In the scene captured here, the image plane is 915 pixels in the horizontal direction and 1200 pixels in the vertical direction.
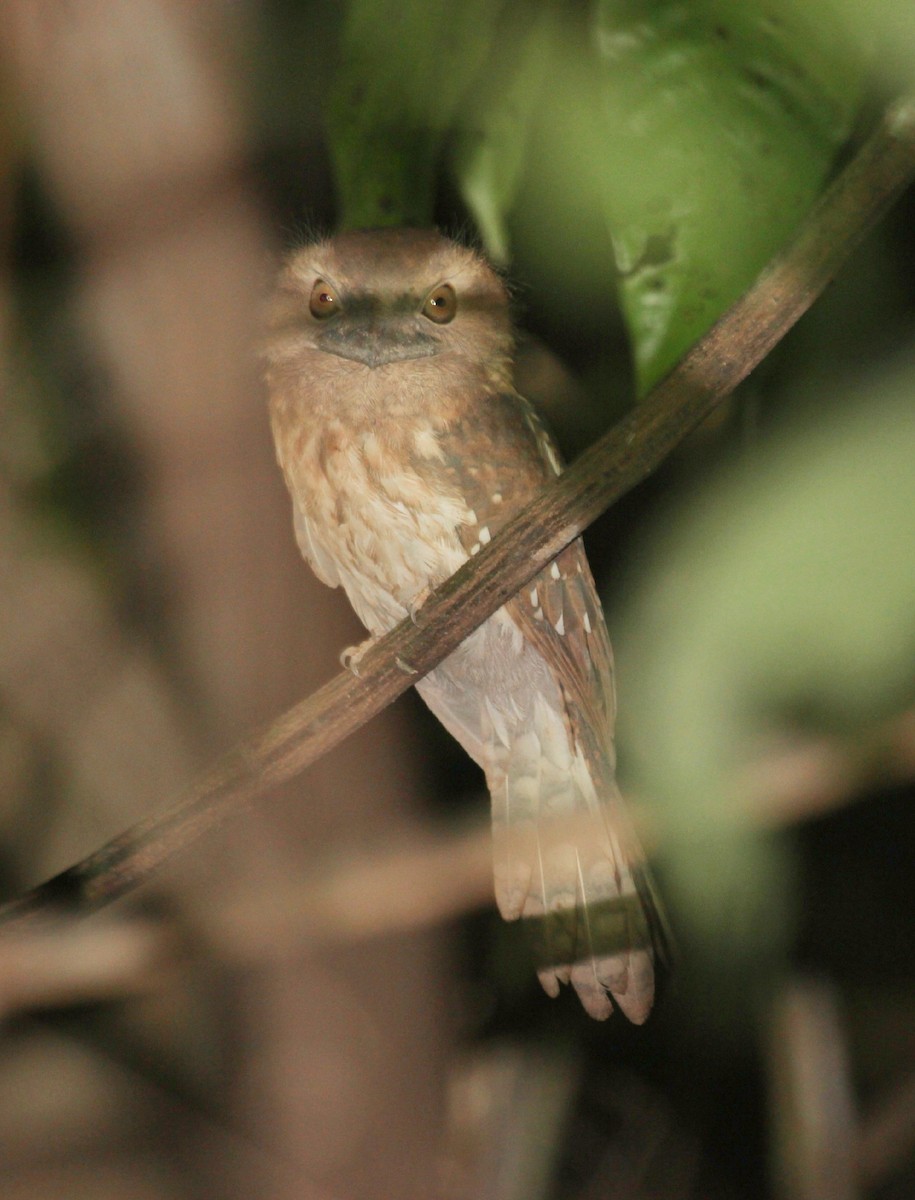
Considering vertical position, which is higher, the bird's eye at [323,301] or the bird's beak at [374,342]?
the bird's eye at [323,301]

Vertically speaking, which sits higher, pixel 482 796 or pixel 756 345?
pixel 756 345

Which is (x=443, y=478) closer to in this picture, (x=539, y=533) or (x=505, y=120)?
(x=539, y=533)

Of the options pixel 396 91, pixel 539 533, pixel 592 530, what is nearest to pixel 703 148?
pixel 396 91

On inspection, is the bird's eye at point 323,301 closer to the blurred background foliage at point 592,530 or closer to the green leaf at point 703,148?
the blurred background foliage at point 592,530

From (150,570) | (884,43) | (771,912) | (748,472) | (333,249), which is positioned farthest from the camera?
(150,570)

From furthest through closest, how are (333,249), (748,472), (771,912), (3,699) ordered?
(3,699) → (771,912) → (333,249) → (748,472)

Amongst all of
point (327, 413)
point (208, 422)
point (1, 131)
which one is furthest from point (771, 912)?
point (1, 131)

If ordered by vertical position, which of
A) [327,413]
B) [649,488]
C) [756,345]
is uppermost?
[327,413]

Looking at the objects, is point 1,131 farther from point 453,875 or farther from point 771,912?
point 771,912

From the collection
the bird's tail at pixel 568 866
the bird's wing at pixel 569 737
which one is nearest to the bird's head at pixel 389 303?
the bird's wing at pixel 569 737
